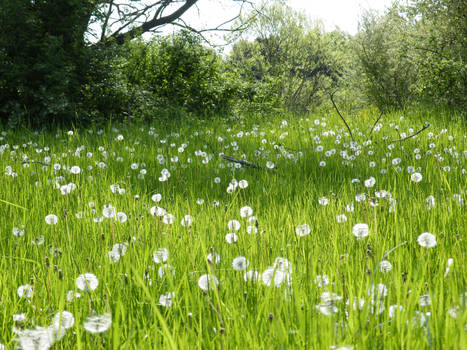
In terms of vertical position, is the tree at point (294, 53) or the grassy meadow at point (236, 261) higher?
the tree at point (294, 53)

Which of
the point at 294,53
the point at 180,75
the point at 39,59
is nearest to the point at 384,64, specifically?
the point at 180,75

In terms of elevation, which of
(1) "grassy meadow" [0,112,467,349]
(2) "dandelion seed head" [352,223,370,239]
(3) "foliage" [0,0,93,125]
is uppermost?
(3) "foliage" [0,0,93,125]

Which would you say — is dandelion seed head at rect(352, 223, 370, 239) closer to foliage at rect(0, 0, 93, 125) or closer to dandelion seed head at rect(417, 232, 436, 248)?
dandelion seed head at rect(417, 232, 436, 248)

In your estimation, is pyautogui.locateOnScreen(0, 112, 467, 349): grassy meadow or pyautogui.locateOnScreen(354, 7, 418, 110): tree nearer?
pyautogui.locateOnScreen(0, 112, 467, 349): grassy meadow

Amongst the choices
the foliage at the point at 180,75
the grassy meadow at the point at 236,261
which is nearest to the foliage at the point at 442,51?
the grassy meadow at the point at 236,261

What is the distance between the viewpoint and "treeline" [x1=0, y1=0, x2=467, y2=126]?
8.48 meters

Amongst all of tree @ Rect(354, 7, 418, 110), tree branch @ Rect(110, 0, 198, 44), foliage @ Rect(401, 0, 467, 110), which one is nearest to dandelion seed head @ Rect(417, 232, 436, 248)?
foliage @ Rect(401, 0, 467, 110)

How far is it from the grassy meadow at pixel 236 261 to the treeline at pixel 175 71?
13.2 feet

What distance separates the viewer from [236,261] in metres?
1.34

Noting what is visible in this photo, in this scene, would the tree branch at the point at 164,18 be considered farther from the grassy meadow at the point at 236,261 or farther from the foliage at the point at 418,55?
the grassy meadow at the point at 236,261

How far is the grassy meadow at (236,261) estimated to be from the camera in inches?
42.9

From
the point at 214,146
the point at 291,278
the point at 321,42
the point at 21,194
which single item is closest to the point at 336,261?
the point at 291,278

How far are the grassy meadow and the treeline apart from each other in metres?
4.04

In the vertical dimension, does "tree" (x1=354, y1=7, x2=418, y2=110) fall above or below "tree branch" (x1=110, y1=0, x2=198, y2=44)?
below
